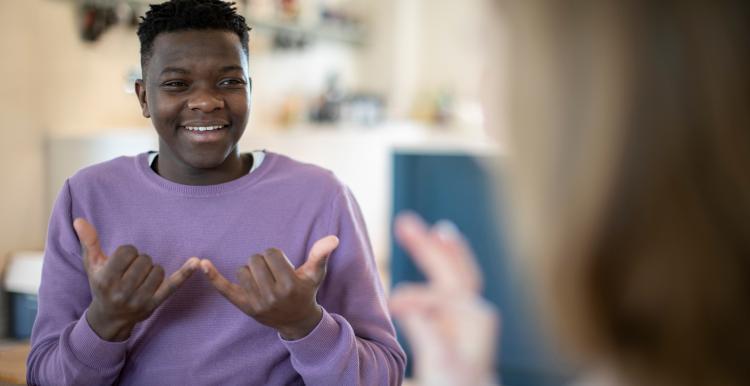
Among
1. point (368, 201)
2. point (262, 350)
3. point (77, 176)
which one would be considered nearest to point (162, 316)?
point (262, 350)

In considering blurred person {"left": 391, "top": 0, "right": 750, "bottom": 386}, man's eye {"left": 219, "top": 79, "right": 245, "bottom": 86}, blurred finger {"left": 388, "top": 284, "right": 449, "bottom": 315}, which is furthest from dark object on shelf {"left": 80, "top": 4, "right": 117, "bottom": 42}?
blurred person {"left": 391, "top": 0, "right": 750, "bottom": 386}

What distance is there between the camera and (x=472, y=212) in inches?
97.9

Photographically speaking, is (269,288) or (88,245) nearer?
(269,288)

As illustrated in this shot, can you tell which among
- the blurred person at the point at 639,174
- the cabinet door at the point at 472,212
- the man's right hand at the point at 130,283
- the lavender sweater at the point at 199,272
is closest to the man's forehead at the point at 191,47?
the lavender sweater at the point at 199,272

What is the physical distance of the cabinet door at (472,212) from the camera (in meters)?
2.42

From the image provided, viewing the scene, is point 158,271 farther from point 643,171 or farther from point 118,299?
point 643,171

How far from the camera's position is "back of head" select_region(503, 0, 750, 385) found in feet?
1.26

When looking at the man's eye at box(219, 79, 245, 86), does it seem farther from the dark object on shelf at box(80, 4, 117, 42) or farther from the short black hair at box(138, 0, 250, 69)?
the dark object on shelf at box(80, 4, 117, 42)

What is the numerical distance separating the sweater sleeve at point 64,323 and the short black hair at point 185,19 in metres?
0.25

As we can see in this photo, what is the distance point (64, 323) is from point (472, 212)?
153 cm

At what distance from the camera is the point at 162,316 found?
1153 mm

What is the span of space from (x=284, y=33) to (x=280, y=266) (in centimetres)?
322

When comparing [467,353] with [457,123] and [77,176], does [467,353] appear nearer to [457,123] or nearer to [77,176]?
[77,176]

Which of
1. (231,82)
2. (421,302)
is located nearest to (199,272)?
(231,82)
